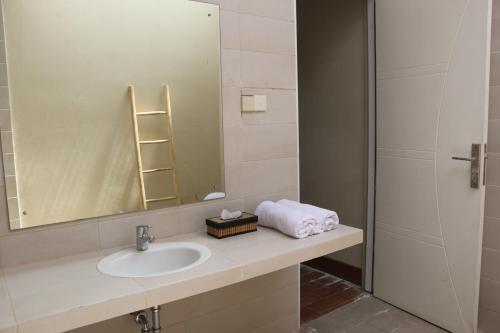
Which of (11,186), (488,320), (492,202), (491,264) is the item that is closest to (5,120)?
(11,186)

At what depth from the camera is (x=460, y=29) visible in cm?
214

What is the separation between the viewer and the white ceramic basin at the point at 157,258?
5.11 feet

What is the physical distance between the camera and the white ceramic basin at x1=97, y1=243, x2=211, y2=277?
61.4 inches

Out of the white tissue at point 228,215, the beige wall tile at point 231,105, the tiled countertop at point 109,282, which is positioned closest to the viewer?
the tiled countertop at point 109,282

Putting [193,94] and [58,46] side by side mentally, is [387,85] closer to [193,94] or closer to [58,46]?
[193,94]

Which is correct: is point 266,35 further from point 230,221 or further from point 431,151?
point 431,151

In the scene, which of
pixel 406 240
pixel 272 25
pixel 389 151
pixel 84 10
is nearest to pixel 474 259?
pixel 406 240

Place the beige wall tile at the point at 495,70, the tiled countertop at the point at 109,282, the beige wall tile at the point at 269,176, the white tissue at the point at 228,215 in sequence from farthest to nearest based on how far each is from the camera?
the beige wall tile at the point at 495,70, the beige wall tile at the point at 269,176, the white tissue at the point at 228,215, the tiled countertop at the point at 109,282

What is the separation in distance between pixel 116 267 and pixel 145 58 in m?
0.90

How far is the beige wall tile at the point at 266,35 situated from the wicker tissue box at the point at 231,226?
33.9 inches

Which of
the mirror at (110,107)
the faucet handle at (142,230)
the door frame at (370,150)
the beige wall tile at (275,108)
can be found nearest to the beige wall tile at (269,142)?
the beige wall tile at (275,108)

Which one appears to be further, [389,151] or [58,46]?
[389,151]

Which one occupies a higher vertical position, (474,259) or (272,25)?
(272,25)

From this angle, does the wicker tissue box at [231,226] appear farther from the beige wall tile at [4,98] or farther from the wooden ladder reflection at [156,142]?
the beige wall tile at [4,98]
